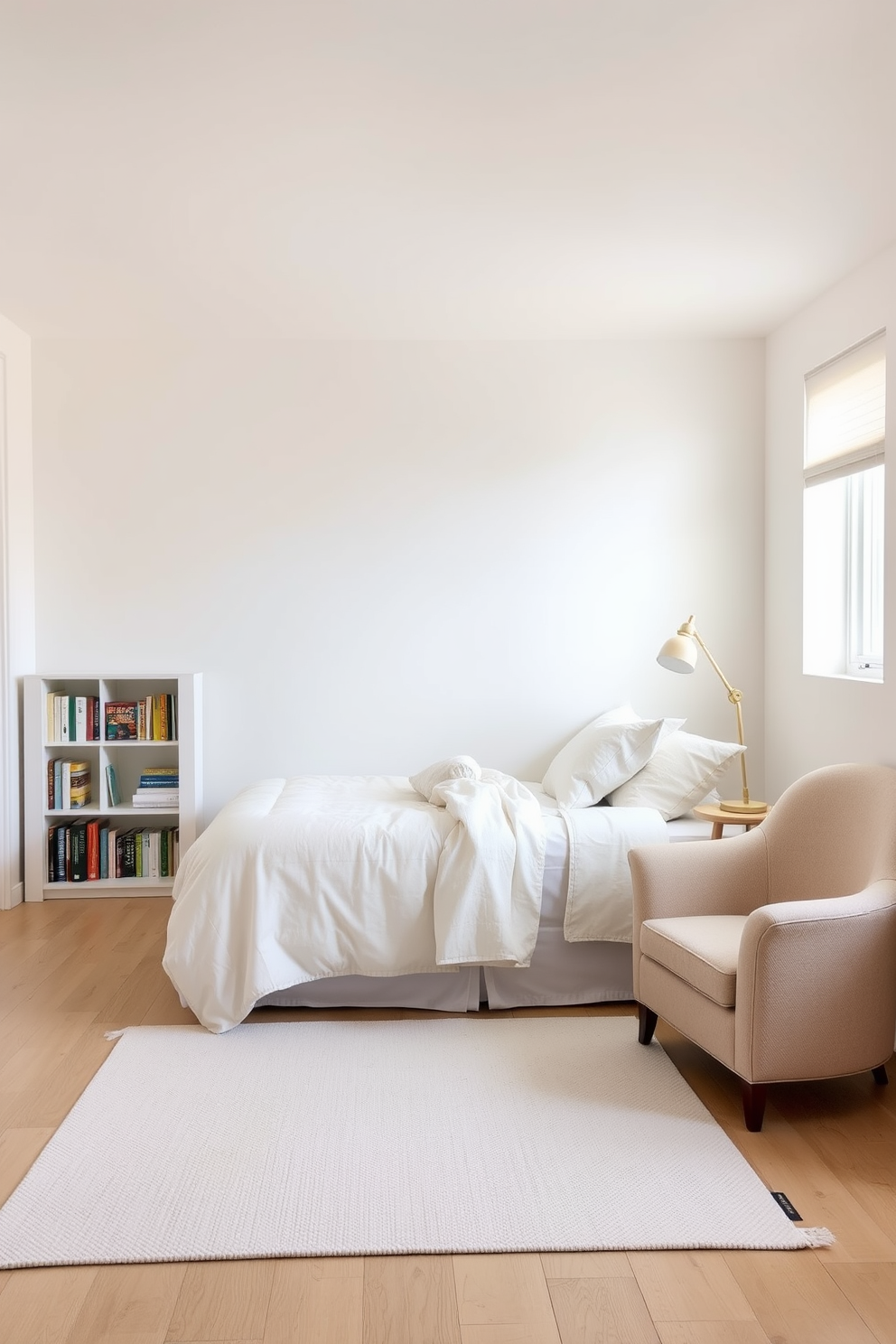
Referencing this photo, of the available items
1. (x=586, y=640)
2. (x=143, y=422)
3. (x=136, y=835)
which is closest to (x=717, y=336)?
(x=586, y=640)

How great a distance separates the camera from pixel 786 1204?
221 centimetres

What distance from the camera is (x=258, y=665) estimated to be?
4.91 meters

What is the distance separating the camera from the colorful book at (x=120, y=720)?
475 centimetres

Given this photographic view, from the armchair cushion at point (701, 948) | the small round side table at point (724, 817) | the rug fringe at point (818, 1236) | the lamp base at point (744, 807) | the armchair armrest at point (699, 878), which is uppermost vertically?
the lamp base at point (744, 807)

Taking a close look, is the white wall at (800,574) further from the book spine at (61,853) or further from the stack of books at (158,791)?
the book spine at (61,853)

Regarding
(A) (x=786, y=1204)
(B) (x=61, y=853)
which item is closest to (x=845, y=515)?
(A) (x=786, y=1204)

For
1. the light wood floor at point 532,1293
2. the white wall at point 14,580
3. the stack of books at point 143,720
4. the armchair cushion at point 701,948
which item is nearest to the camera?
the light wood floor at point 532,1293

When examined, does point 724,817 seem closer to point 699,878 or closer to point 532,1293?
point 699,878

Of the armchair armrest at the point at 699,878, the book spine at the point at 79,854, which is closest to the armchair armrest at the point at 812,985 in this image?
the armchair armrest at the point at 699,878

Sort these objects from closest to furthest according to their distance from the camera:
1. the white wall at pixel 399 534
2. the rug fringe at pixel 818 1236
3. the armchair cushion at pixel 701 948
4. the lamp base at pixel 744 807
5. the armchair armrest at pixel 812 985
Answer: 1. the rug fringe at pixel 818 1236
2. the armchair armrest at pixel 812 985
3. the armchair cushion at pixel 701 948
4. the lamp base at pixel 744 807
5. the white wall at pixel 399 534

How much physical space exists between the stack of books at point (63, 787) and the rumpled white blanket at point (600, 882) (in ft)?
8.33

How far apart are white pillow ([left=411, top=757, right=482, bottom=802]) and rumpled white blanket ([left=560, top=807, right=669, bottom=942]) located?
50cm

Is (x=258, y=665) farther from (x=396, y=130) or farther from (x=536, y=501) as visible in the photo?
(x=396, y=130)

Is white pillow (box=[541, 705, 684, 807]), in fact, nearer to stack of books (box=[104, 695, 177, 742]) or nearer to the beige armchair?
the beige armchair
